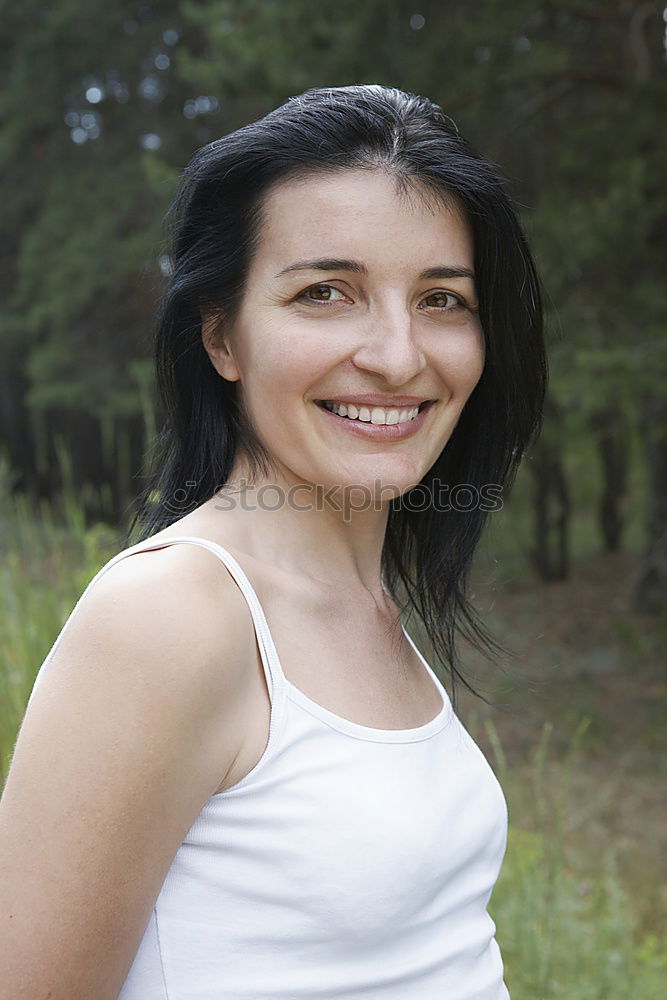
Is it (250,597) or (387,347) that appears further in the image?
(387,347)

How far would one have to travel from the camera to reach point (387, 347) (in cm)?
137

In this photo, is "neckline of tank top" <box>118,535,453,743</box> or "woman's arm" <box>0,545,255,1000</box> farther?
"neckline of tank top" <box>118,535,453,743</box>

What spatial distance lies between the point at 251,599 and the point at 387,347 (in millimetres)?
420

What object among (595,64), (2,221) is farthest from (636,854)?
(2,221)

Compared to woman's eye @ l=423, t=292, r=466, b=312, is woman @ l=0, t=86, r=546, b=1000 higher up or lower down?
lower down

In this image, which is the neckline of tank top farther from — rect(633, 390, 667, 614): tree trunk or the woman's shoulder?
rect(633, 390, 667, 614): tree trunk

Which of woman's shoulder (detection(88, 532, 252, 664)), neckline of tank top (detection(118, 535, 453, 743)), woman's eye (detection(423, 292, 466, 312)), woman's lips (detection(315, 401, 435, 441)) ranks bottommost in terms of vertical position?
neckline of tank top (detection(118, 535, 453, 743))

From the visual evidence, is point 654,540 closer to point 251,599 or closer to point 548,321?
point 548,321

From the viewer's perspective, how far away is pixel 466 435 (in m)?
1.85

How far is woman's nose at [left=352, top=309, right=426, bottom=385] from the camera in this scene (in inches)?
53.9

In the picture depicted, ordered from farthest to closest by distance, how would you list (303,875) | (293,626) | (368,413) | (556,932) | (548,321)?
(548,321) < (556,932) < (368,413) < (293,626) < (303,875)

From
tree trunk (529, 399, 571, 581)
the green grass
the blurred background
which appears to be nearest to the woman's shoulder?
the blurred background

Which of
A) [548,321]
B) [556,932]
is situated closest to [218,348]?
[556,932]

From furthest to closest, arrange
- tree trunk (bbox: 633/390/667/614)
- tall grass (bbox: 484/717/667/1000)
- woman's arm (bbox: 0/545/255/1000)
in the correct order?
tree trunk (bbox: 633/390/667/614), tall grass (bbox: 484/717/667/1000), woman's arm (bbox: 0/545/255/1000)
